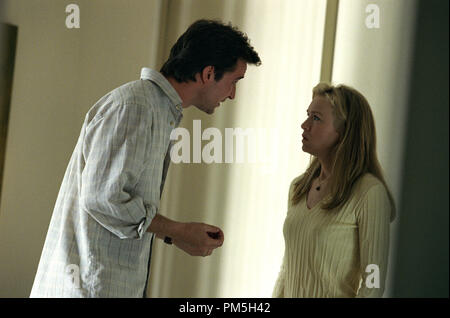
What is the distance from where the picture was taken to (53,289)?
4.12 feet

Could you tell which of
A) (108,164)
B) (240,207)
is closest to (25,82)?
(108,164)

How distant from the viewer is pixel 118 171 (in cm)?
115

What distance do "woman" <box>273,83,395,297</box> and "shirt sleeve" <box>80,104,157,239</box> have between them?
1.43ft

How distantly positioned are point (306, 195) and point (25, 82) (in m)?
0.87

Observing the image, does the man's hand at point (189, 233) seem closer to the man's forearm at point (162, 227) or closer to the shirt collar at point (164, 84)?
the man's forearm at point (162, 227)

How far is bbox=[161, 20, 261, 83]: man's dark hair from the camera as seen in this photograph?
135cm

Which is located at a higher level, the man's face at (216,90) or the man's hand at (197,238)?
the man's face at (216,90)

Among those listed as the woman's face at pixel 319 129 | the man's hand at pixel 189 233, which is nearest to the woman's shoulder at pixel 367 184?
the woman's face at pixel 319 129

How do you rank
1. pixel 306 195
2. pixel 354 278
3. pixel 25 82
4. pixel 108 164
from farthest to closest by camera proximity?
1. pixel 25 82
2. pixel 306 195
3. pixel 354 278
4. pixel 108 164

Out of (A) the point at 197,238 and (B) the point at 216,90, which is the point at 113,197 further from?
(B) the point at 216,90

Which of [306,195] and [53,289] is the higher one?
[306,195]

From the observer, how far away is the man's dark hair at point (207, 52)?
1.35 metres

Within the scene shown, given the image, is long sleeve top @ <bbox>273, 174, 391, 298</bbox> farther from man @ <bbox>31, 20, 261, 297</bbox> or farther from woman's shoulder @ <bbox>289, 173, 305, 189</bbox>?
man @ <bbox>31, 20, 261, 297</bbox>
